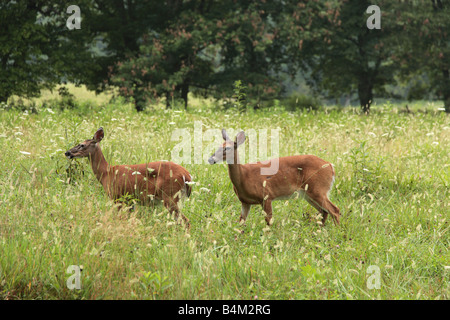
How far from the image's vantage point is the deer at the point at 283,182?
477cm

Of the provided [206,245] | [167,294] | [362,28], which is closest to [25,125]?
[206,245]

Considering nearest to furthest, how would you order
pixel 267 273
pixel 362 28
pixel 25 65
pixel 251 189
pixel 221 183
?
pixel 267 273, pixel 251 189, pixel 221 183, pixel 25 65, pixel 362 28

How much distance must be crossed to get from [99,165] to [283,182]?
6.62ft

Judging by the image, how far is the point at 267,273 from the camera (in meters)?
3.72

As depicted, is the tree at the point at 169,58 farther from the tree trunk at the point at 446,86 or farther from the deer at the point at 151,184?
the deer at the point at 151,184

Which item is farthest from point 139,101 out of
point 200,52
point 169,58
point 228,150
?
point 228,150

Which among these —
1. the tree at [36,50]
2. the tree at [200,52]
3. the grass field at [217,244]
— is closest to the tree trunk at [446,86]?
the tree at [200,52]

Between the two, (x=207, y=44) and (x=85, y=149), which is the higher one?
(x=207, y=44)

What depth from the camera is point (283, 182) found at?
5.00m

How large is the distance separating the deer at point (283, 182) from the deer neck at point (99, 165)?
1440mm

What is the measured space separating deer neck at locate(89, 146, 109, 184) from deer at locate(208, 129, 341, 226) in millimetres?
1440

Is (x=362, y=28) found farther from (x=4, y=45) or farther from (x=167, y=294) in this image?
(x=167, y=294)

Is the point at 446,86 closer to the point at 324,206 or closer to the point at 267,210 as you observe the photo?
the point at 324,206
